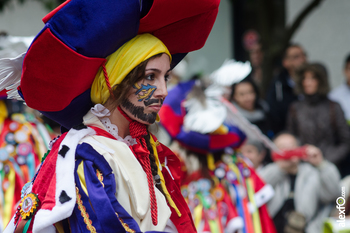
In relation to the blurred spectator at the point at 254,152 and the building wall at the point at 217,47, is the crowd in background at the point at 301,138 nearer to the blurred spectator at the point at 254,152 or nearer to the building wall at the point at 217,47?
the blurred spectator at the point at 254,152

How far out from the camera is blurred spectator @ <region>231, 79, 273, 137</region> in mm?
5340

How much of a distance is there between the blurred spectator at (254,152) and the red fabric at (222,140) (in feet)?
3.30

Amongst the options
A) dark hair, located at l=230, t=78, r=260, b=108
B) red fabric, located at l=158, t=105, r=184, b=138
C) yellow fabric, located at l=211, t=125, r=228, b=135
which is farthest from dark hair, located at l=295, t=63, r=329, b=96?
red fabric, located at l=158, t=105, r=184, b=138

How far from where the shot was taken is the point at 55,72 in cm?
180

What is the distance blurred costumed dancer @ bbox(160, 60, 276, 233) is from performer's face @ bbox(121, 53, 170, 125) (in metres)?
1.78

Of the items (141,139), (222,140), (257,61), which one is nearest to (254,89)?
(222,140)

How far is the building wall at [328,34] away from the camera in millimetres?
7879

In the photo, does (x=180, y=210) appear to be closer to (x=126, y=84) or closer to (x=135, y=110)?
(x=135, y=110)

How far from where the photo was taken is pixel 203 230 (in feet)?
12.4

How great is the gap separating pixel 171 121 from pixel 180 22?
6.31 ft

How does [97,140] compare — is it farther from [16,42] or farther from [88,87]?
[16,42]

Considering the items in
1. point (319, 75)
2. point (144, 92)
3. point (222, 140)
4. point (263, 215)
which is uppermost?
point (144, 92)

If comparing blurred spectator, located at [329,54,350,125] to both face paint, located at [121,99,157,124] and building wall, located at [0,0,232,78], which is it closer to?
building wall, located at [0,0,232,78]

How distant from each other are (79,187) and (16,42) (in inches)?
85.7
